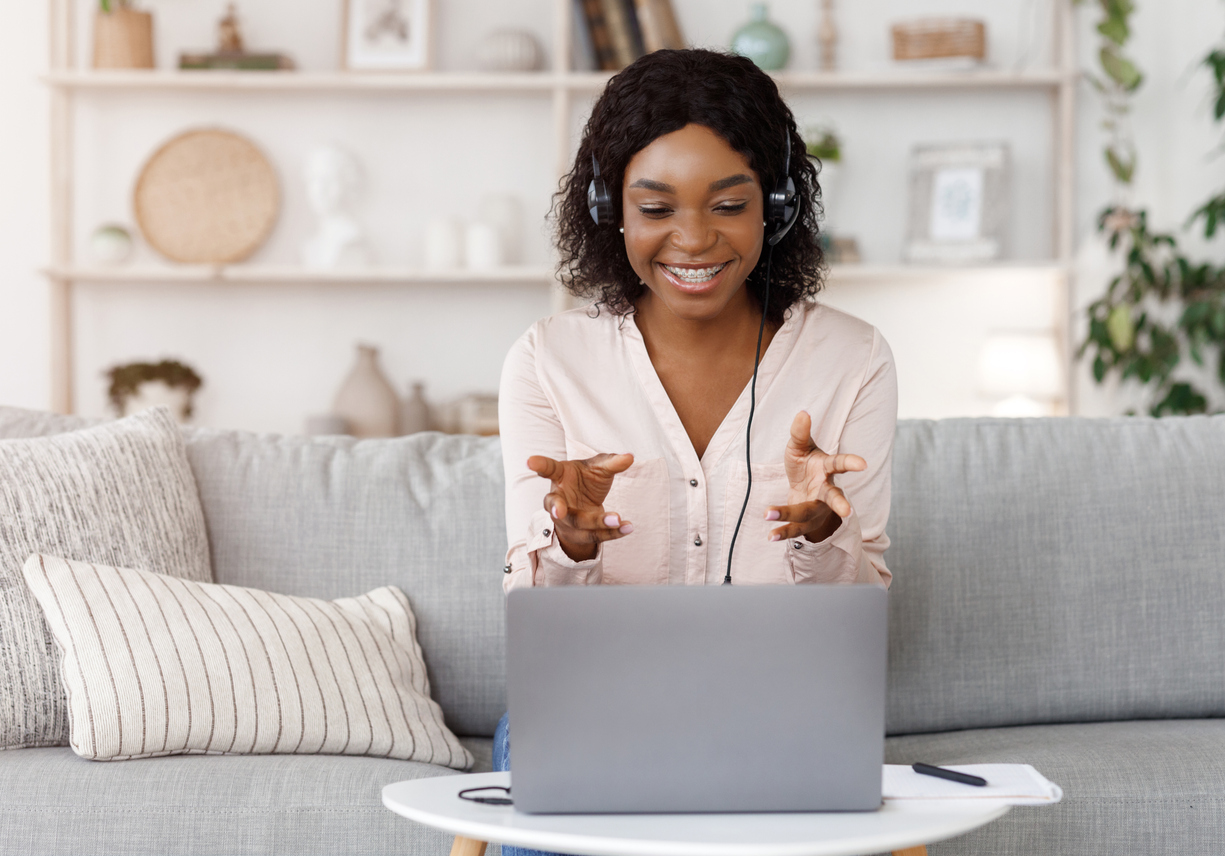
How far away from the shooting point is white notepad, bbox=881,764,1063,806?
0.76 metres

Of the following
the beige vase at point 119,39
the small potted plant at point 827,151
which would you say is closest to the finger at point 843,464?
the small potted plant at point 827,151

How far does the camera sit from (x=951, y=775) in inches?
32.4

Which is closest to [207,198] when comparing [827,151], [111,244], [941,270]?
[111,244]

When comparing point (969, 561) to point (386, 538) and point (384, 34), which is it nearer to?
point (386, 538)

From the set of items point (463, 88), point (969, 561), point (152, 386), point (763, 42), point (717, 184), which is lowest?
point (969, 561)

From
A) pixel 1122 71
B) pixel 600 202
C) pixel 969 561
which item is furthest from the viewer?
pixel 1122 71

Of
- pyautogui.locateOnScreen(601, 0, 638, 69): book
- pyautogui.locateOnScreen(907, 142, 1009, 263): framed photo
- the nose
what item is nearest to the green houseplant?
pyautogui.locateOnScreen(907, 142, 1009, 263): framed photo

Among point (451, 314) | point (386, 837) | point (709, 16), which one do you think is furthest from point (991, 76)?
point (386, 837)

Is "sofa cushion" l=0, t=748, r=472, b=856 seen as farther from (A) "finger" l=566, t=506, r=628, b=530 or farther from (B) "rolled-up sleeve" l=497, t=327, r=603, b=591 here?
(A) "finger" l=566, t=506, r=628, b=530

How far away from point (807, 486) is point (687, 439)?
1.08 feet

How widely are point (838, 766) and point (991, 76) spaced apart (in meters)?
2.69

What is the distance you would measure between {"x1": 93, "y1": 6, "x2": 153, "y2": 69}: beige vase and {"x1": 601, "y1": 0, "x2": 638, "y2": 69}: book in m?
1.31

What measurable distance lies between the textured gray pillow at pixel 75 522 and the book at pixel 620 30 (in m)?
1.91

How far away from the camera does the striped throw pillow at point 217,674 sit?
1211 mm
